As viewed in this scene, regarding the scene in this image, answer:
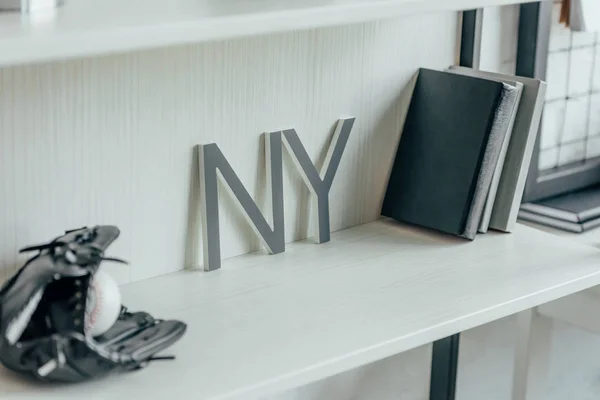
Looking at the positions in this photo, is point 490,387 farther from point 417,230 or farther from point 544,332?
point 417,230

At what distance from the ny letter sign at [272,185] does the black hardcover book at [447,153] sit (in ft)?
0.36

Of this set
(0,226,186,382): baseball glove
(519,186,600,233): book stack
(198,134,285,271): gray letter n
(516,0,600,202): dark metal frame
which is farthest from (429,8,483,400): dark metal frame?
(0,226,186,382): baseball glove

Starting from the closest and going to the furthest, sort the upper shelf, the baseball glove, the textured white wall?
the upper shelf
the baseball glove
the textured white wall

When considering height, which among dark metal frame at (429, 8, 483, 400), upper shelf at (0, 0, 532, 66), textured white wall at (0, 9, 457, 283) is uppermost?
upper shelf at (0, 0, 532, 66)

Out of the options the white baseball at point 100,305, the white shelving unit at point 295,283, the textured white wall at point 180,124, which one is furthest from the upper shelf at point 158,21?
the white baseball at point 100,305

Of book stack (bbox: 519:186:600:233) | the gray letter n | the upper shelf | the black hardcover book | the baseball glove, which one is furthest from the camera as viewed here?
book stack (bbox: 519:186:600:233)

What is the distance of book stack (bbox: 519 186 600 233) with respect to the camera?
1.38 metres

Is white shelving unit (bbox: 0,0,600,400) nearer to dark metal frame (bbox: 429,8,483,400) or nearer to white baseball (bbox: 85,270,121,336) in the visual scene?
white baseball (bbox: 85,270,121,336)

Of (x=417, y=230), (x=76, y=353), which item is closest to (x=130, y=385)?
(x=76, y=353)

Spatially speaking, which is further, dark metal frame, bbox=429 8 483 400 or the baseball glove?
dark metal frame, bbox=429 8 483 400

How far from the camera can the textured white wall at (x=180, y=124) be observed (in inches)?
37.8

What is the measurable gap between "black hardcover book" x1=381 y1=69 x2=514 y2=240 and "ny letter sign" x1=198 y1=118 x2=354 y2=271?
0.11 metres

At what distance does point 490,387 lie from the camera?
1.64 meters

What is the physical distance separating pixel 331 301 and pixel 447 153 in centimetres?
30
